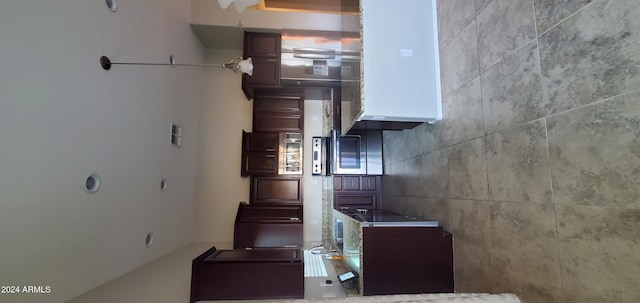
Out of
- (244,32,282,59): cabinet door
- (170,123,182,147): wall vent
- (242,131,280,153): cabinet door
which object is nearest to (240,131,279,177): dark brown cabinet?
(242,131,280,153): cabinet door

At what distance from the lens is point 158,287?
263cm

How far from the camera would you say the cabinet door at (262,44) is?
Answer: 4695 millimetres

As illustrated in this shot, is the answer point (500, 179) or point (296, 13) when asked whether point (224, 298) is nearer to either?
point (500, 179)

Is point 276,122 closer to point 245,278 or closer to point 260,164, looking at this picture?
point 260,164

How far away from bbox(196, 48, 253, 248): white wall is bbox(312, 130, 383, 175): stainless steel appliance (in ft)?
6.22

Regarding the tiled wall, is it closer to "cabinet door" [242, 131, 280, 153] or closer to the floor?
the floor

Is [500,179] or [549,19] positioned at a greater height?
[549,19]

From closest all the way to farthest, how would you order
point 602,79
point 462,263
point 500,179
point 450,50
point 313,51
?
point 602,79
point 500,179
point 462,263
point 450,50
point 313,51

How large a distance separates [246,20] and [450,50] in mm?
3617

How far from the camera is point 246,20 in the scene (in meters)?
4.64

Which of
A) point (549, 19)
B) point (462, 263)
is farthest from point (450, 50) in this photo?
point (462, 263)

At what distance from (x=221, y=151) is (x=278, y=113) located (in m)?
1.27

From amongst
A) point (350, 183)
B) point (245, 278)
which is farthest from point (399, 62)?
point (350, 183)

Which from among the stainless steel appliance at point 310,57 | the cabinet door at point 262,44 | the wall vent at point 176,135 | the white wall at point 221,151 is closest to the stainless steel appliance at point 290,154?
the white wall at point 221,151
